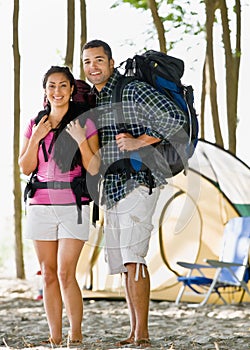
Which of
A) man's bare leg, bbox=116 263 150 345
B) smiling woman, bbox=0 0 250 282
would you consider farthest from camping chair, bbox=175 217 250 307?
smiling woman, bbox=0 0 250 282

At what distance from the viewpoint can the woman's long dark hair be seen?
15.8 ft

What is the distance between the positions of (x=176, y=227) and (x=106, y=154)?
4738 mm

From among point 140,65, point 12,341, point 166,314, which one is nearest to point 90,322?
point 166,314

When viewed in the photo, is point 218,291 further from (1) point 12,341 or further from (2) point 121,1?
(2) point 121,1

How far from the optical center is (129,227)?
189 inches

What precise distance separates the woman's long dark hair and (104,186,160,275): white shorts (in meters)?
0.36

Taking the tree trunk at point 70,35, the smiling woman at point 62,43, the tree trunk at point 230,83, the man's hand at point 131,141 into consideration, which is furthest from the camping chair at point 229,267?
the smiling woman at point 62,43

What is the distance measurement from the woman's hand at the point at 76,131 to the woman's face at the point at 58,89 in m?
0.15

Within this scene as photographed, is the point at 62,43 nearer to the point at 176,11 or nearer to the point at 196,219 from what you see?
the point at 176,11

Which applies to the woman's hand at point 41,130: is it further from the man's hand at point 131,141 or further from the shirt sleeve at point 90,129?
the man's hand at point 131,141

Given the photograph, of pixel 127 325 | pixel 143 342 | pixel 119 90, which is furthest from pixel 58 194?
pixel 127 325

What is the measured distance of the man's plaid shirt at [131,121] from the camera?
4738mm

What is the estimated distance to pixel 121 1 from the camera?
36.9 ft

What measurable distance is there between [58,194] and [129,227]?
1.47 ft
